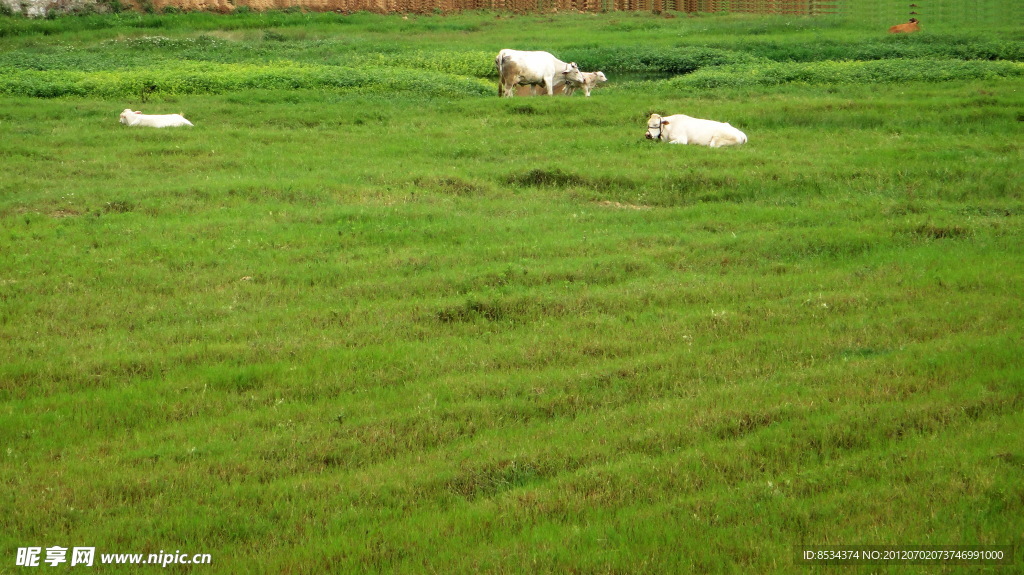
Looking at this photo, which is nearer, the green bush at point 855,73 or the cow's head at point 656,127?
the cow's head at point 656,127

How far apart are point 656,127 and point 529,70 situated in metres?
9.20

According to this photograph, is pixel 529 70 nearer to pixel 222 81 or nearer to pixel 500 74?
pixel 500 74

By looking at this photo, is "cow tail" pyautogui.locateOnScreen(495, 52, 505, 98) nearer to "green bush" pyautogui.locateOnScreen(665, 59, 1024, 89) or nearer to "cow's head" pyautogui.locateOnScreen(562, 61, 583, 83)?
"cow's head" pyautogui.locateOnScreen(562, 61, 583, 83)

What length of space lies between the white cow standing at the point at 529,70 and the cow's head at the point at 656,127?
8714 millimetres

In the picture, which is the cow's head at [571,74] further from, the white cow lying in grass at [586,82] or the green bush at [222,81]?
the green bush at [222,81]

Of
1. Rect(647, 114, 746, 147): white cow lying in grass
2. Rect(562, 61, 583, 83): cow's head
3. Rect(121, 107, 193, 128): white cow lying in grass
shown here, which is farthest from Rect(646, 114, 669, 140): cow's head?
Rect(121, 107, 193, 128): white cow lying in grass

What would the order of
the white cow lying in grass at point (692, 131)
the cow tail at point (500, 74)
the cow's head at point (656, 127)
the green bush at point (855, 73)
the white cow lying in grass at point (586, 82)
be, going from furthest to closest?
the white cow lying in grass at point (586, 82)
the cow tail at point (500, 74)
the green bush at point (855, 73)
the cow's head at point (656, 127)
the white cow lying in grass at point (692, 131)

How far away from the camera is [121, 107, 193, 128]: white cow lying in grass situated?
894 inches

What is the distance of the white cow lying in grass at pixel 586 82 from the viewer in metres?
29.8

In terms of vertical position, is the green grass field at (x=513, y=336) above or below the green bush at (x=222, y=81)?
below

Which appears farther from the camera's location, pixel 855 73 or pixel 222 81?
pixel 222 81

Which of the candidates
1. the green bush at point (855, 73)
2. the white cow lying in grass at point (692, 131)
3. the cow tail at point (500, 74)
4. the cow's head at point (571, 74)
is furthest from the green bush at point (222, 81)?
the white cow lying in grass at point (692, 131)

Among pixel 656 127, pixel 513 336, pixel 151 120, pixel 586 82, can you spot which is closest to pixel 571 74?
pixel 586 82

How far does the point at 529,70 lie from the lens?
97.9ft
